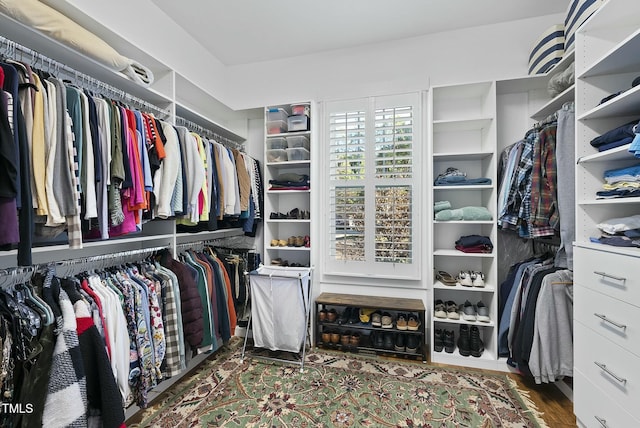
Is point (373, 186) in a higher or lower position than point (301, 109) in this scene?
lower

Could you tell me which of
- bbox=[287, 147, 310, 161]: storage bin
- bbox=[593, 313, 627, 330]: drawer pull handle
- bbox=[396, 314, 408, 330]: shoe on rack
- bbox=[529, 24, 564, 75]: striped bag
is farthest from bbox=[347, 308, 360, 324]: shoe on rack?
bbox=[529, 24, 564, 75]: striped bag

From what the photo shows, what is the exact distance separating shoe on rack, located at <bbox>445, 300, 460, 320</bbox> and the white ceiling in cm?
246

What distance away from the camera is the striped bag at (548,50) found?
212 cm

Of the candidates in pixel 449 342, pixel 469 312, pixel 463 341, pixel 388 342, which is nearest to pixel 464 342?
pixel 463 341

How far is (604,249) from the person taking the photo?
1.43 meters

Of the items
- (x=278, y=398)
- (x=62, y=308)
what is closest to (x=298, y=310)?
(x=278, y=398)

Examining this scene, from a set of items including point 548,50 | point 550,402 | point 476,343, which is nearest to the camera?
point 550,402

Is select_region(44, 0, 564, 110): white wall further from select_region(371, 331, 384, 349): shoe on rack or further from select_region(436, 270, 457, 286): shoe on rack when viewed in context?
select_region(371, 331, 384, 349): shoe on rack

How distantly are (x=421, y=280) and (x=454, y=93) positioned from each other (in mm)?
1699

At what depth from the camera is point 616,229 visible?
147 centimetres

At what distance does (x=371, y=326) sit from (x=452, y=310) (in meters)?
0.69

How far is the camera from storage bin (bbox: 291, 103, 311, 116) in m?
2.83

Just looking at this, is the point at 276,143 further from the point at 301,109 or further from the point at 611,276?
A: the point at 611,276

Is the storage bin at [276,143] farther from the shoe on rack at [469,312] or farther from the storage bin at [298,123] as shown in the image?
the shoe on rack at [469,312]
